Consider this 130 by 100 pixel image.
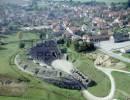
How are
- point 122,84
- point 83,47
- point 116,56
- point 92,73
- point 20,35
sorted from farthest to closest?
point 20,35, point 83,47, point 116,56, point 92,73, point 122,84

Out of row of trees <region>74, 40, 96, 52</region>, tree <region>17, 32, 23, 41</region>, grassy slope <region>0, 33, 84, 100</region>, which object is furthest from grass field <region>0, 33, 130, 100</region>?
tree <region>17, 32, 23, 41</region>

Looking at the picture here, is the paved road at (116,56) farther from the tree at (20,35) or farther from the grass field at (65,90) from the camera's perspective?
the tree at (20,35)

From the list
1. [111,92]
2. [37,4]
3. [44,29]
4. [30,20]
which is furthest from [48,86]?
[37,4]

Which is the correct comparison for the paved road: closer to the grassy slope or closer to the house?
the house

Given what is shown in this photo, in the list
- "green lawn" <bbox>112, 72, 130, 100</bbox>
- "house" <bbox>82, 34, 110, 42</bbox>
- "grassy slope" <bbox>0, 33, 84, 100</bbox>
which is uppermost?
"grassy slope" <bbox>0, 33, 84, 100</bbox>

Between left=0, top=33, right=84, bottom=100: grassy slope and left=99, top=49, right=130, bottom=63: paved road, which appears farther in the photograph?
left=99, top=49, right=130, bottom=63: paved road

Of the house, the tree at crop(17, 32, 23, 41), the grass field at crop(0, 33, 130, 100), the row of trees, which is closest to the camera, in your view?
the grass field at crop(0, 33, 130, 100)

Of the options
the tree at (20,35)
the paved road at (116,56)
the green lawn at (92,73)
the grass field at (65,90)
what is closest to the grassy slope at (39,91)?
the grass field at (65,90)

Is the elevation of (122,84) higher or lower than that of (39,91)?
lower

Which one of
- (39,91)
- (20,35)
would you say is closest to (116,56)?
(39,91)

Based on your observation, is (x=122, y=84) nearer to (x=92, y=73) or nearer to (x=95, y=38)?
(x=92, y=73)

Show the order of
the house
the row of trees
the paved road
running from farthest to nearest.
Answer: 1. the house
2. the row of trees
3. the paved road

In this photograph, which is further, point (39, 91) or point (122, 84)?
point (122, 84)
